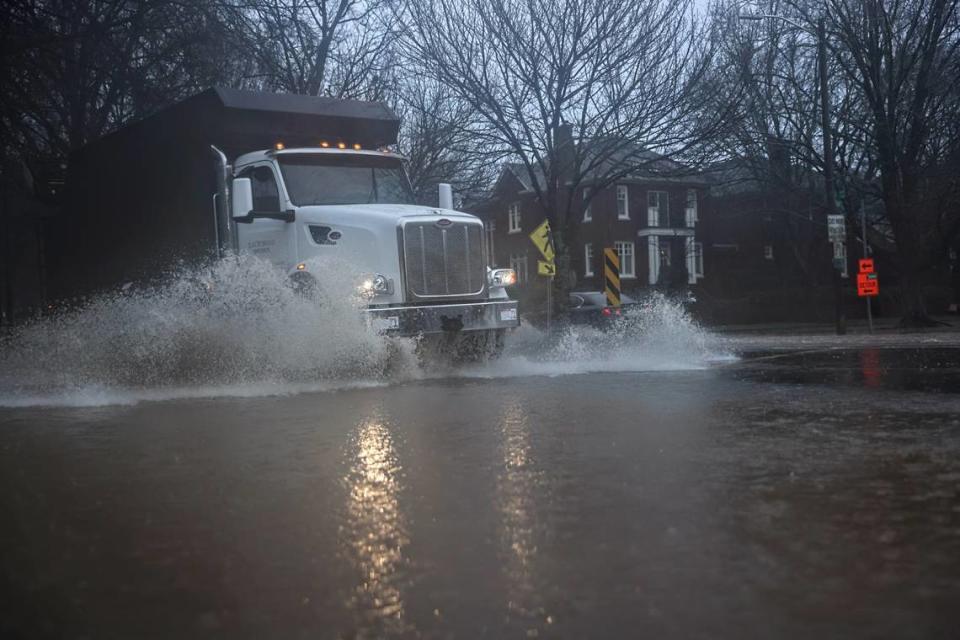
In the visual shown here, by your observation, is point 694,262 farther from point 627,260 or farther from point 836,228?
point 836,228

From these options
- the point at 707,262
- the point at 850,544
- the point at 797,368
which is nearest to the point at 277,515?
the point at 850,544

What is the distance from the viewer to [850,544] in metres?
4.05

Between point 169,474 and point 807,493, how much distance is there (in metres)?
3.46

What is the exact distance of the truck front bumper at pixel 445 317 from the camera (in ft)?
39.2

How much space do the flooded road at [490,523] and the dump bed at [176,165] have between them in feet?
15.8

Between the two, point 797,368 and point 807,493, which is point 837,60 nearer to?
point 797,368

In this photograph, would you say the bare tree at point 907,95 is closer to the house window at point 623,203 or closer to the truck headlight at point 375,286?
the truck headlight at point 375,286

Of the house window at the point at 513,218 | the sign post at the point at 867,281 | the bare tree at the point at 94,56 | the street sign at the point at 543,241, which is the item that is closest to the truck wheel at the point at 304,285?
the bare tree at the point at 94,56

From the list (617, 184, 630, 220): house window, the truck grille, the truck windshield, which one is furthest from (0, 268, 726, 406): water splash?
(617, 184, 630, 220): house window

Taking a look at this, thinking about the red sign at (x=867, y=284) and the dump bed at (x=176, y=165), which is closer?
the dump bed at (x=176, y=165)

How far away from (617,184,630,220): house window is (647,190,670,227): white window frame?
119 centimetres

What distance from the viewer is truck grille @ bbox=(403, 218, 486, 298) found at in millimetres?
12445

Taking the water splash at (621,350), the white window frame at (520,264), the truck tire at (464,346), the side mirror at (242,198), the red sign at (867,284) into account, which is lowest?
the water splash at (621,350)

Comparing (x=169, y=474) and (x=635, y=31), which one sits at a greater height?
(x=635, y=31)
